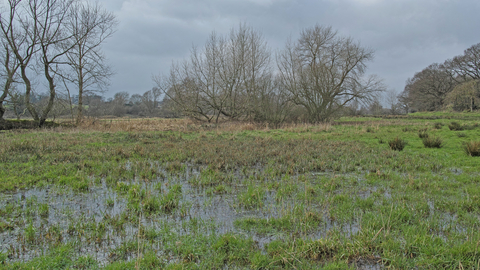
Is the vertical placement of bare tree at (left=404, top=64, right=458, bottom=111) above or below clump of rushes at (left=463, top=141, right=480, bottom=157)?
above

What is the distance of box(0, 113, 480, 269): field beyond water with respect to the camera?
3320mm

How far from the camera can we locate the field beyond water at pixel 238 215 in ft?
10.9

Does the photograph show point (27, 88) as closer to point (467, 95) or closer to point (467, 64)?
point (467, 95)

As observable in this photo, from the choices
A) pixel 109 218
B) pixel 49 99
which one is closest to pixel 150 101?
pixel 49 99

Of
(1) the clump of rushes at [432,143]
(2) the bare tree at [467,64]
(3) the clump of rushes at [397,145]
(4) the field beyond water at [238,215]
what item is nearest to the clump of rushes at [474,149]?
(4) the field beyond water at [238,215]

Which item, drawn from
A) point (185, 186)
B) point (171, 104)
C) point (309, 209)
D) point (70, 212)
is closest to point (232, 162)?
point (185, 186)

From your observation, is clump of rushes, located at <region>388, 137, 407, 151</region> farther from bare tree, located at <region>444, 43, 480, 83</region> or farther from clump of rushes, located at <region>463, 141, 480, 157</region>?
bare tree, located at <region>444, 43, 480, 83</region>

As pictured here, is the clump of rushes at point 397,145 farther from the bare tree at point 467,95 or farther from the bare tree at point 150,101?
the bare tree at point 150,101

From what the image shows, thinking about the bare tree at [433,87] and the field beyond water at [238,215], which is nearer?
the field beyond water at [238,215]

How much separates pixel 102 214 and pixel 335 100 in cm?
2958

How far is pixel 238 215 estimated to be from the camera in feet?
15.7

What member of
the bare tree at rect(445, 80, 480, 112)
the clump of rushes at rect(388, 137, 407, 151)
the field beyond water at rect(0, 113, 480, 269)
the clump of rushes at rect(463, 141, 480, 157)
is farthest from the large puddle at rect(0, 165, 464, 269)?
the bare tree at rect(445, 80, 480, 112)

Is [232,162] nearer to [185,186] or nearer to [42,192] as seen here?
[185,186]

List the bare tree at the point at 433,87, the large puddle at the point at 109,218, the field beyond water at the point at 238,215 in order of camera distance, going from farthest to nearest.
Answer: the bare tree at the point at 433,87 → the large puddle at the point at 109,218 → the field beyond water at the point at 238,215
